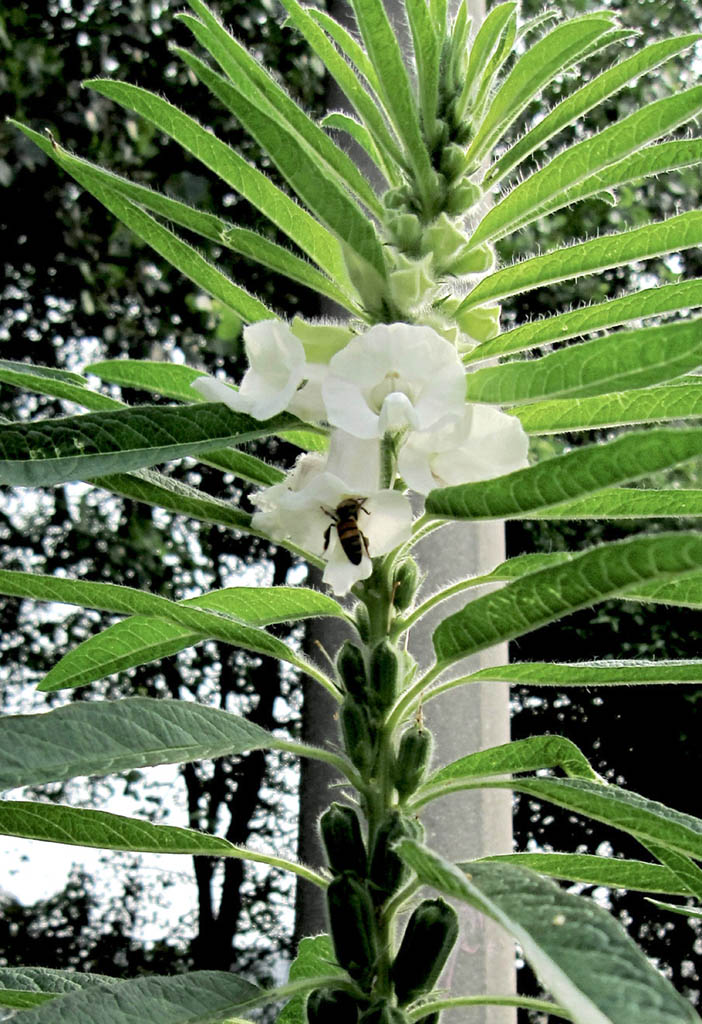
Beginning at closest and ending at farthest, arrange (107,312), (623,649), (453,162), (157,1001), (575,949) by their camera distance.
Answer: (575,949) → (157,1001) → (453,162) → (107,312) → (623,649)

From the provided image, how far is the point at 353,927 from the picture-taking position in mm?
517

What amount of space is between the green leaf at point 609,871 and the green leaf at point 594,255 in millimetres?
Result: 335

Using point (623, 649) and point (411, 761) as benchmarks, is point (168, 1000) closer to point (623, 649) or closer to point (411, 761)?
point (411, 761)

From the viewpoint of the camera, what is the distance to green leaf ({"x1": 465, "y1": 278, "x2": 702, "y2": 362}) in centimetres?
58

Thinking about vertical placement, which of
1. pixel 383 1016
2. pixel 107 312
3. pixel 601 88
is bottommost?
pixel 383 1016

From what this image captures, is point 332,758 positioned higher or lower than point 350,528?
lower

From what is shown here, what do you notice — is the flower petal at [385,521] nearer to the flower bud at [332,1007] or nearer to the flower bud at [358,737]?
the flower bud at [358,737]

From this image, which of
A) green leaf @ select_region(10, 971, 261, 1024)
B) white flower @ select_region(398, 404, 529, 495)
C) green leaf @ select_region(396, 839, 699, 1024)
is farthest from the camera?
white flower @ select_region(398, 404, 529, 495)

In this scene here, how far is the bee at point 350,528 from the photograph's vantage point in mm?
558

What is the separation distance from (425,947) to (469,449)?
0.25m

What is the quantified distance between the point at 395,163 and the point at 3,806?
18.8 inches

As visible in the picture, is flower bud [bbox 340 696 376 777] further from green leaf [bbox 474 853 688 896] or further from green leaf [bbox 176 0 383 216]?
green leaf [bbox 176 0 383 216]

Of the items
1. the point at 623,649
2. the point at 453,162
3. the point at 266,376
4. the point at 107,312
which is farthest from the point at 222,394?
the point at 623,649

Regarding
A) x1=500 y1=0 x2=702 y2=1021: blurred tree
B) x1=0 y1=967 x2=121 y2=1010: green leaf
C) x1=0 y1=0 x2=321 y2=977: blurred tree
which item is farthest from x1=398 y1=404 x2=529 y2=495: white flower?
x1=500 y1=0 x2=702 y2=1021: blurred tree
